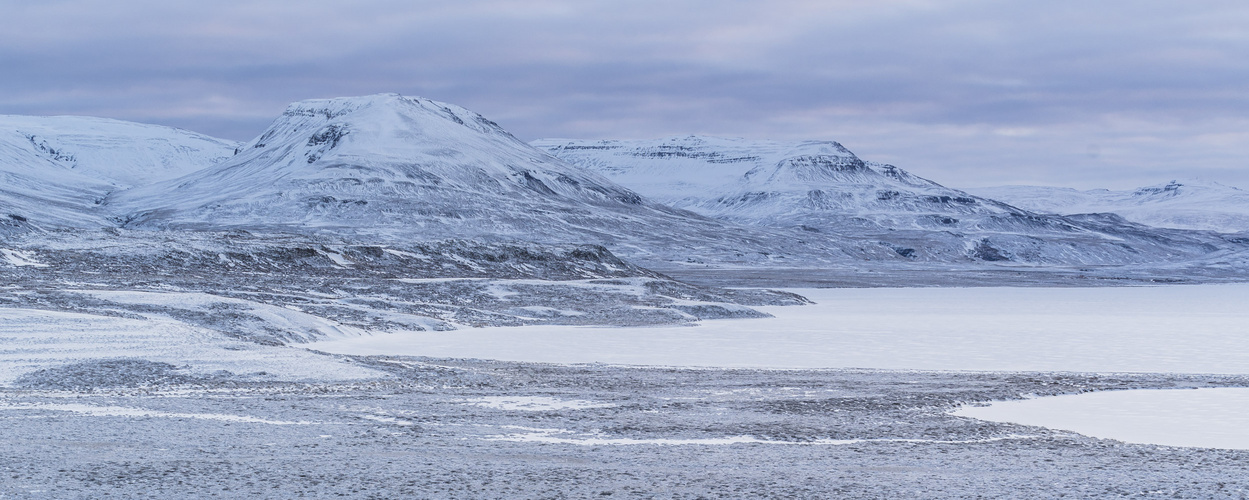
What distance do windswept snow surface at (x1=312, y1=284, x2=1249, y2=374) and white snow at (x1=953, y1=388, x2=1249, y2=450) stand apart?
6.55 m

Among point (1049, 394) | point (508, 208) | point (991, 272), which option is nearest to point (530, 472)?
point (1049, 394)

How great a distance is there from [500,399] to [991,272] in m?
123

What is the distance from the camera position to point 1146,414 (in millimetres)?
20062

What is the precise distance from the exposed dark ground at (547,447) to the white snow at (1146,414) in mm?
852

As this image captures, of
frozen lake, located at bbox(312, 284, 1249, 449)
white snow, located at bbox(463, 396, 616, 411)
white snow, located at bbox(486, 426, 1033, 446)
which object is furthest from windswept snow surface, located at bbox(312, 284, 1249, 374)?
white snow, located at bbox(486, 426, 1033, 446)

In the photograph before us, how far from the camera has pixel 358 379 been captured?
79.4 feet

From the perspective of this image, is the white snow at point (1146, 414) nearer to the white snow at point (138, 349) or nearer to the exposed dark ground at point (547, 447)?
→ the exposed dark ground at point (547, 447)

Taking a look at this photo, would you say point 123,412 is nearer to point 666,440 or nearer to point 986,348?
point 666,440

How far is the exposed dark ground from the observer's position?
12961mm

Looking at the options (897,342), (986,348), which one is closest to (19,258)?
(897,342)

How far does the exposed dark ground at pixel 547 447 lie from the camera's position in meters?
13.0

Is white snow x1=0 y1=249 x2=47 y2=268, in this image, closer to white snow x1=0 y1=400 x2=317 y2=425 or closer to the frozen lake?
the frozen lake

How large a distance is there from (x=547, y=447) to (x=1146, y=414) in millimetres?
10097

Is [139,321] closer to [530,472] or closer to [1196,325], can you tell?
[530,472]
